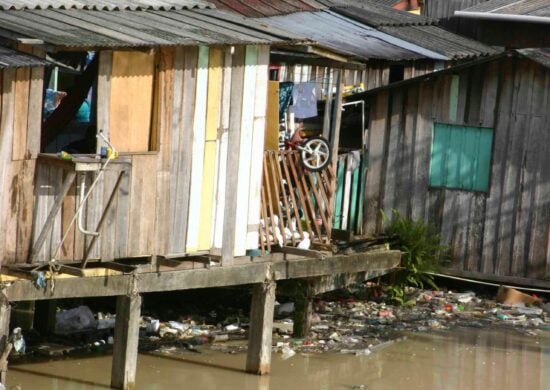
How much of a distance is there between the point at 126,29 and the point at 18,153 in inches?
67.1

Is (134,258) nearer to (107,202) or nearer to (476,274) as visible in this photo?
(107,202)

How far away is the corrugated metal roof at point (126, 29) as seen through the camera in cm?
1173

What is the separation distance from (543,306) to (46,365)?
7237mm

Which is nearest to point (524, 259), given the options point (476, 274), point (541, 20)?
point (476, 274)

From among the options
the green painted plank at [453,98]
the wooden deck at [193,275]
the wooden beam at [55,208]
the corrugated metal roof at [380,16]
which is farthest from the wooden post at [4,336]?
the corrugated metal roof at [380,16]

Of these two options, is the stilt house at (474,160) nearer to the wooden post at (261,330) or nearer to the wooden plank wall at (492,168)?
the wooden plank wall at (492,168)

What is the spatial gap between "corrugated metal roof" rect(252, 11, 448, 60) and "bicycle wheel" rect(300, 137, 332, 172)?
4024 mm

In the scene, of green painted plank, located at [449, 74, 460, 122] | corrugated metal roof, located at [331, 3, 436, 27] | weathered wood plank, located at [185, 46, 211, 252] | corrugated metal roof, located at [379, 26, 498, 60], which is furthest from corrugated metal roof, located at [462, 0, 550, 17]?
weathered wood plank, located at [185, 46, 211, 252]

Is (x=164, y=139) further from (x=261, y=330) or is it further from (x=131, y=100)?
(x=261, y=330)

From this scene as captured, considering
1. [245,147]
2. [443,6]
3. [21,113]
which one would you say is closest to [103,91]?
[21,113]

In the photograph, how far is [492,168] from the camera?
18.3 metres

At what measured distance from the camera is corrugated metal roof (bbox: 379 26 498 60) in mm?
20388

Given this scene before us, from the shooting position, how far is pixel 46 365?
14.0 m

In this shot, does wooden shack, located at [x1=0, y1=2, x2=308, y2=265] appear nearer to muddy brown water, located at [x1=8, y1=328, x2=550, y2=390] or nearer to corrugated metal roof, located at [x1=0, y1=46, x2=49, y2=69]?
corrugated metal roof, located at [x1=0, y1=46, x2=49, y2=69]
